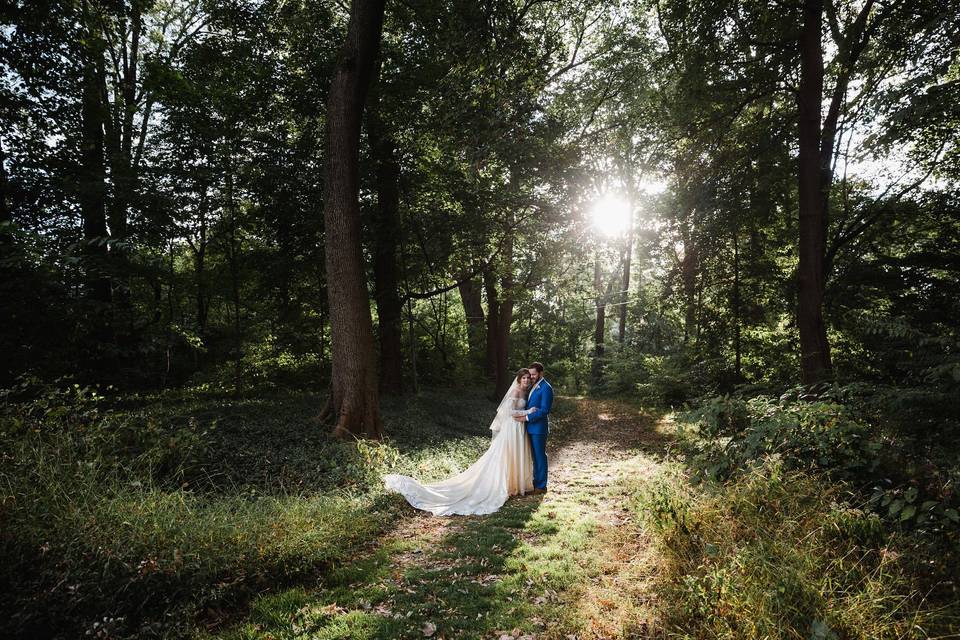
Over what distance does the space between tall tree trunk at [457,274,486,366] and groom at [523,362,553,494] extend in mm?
14501

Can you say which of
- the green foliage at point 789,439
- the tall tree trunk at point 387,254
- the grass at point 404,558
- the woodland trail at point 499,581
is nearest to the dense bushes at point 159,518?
the grass at point 404,558

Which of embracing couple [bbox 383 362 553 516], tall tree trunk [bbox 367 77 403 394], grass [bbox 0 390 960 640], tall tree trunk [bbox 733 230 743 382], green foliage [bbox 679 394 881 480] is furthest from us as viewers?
tall tree trunk [bbox 733 230 743 382]

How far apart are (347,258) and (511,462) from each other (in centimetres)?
509

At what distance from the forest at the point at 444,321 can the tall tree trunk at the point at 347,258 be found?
6 centimetres

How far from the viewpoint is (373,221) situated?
13.6m

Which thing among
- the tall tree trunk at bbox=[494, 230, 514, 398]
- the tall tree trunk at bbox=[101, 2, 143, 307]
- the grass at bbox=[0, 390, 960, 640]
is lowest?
the grass at bbox=[0, 390, 960, 640]

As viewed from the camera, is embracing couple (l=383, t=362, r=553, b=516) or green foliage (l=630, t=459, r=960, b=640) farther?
embracing couple (l=383, t=362, r=553, b=516)

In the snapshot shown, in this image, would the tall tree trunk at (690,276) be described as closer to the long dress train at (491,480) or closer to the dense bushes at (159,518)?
the long dress train at (491,480)

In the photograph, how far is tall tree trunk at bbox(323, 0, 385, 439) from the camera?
841 centimetres

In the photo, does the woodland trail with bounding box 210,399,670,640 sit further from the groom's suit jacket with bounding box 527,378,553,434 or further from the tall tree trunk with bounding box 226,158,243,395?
the tall tree trunk with bounding box 226,158,243,395

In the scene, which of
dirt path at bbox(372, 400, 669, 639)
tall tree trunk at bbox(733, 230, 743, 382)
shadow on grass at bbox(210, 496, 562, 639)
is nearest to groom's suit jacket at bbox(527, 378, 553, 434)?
dirt path at bbox(372, 400, 669, 639)

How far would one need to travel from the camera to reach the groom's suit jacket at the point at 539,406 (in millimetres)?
7746

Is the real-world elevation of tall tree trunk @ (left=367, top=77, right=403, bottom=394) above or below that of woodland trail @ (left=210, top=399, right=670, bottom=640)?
above

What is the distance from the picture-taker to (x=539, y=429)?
7785 millimetres
